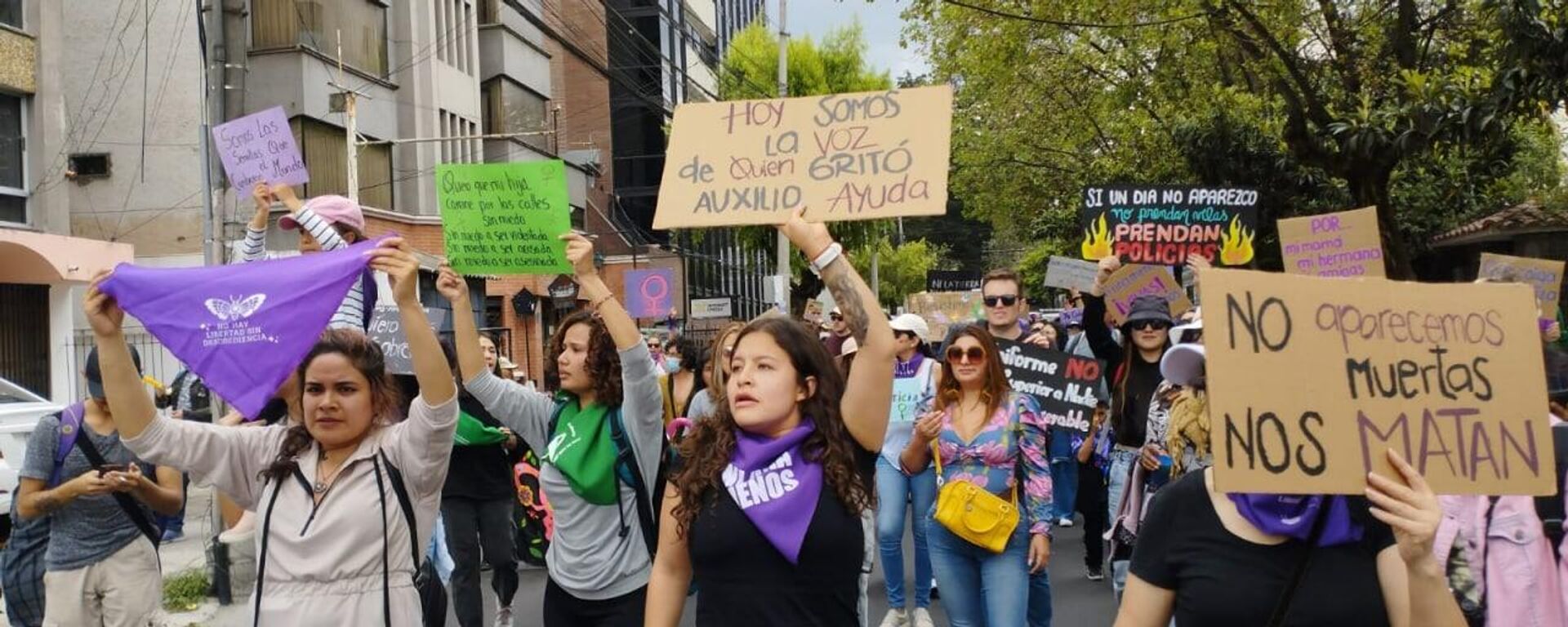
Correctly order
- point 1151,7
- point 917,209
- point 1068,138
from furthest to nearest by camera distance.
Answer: point 1068,138 → point 1151,7 → point 917,209

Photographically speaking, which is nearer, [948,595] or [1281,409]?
[1281,409]

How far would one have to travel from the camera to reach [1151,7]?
16406 mm

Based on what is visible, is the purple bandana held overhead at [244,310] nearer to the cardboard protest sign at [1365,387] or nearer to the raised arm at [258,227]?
the raised arm at [258,227]

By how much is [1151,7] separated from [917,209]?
13.0 m

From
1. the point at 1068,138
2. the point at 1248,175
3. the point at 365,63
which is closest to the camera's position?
the point at 1248,175

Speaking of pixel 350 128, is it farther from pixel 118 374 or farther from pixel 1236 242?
pixel 118 374

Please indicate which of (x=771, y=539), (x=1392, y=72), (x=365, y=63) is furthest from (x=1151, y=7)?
(x=365, y=63)

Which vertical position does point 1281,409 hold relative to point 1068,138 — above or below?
below

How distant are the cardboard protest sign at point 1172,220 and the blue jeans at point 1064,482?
140cm

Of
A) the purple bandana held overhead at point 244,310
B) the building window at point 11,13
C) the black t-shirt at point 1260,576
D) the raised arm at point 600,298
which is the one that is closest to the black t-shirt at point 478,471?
the raised arm at point 600,298

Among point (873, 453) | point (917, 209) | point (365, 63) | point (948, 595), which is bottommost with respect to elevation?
point (948, 595)

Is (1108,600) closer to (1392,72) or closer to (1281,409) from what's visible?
(1281,409)

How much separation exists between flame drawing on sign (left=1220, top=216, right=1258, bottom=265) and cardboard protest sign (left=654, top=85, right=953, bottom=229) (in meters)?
5.32

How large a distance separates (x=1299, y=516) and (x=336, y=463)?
8.06ft
